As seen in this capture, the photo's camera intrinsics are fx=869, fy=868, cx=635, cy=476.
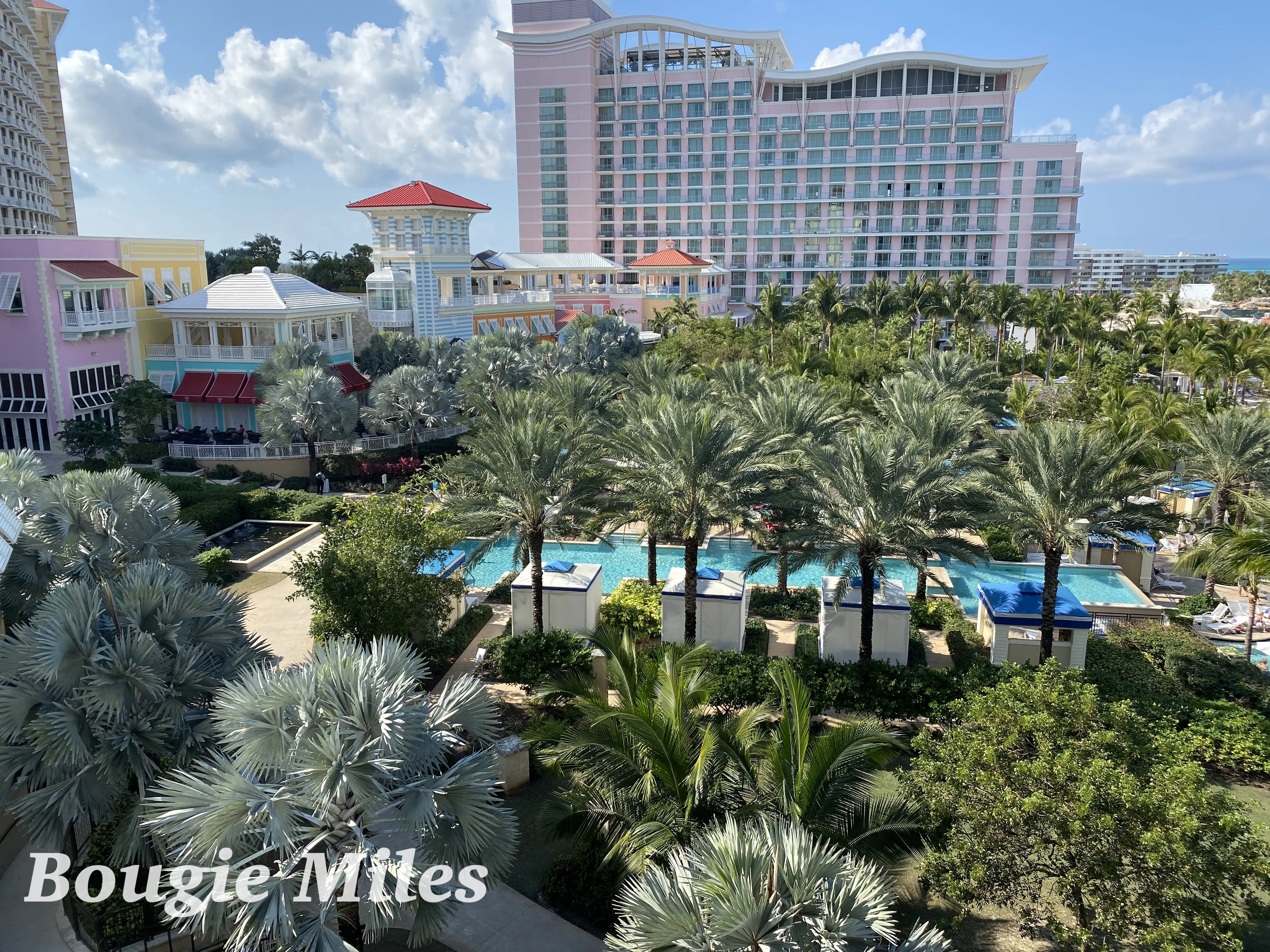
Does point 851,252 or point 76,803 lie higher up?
point 851,252

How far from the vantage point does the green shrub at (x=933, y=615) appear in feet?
67.1

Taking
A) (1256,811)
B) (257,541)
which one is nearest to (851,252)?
(257,541)

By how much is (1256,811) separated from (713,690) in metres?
8.43

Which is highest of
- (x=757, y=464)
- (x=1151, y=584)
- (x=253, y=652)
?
(x=757, y=464)

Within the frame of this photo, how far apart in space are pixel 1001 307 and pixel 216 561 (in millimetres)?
52036

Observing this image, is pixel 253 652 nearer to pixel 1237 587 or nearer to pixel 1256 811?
pixel 1256 811

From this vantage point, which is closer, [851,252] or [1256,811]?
[1256,811]

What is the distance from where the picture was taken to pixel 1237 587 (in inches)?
958

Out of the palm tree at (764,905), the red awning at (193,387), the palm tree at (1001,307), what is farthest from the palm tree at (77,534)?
the palm tree at (1001,307)

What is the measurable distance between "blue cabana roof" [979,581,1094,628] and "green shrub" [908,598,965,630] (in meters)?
1.27

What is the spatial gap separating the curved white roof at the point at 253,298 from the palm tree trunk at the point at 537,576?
25.7 meters

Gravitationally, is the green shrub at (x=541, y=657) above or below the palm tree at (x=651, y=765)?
below

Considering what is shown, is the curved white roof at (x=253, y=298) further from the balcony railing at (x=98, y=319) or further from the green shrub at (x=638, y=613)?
the green shrub at (x=638, y=613)

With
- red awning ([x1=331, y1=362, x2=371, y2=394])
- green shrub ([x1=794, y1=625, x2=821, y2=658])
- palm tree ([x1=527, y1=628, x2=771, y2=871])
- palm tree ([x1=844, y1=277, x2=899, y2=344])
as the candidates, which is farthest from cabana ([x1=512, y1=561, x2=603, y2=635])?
palm tree ([x1=844, y1=277, x2=899, y2=344])
